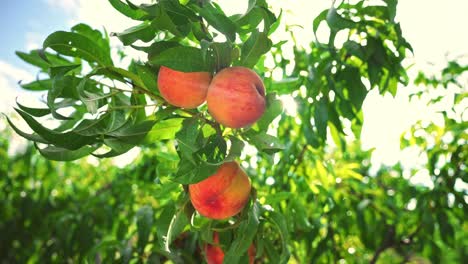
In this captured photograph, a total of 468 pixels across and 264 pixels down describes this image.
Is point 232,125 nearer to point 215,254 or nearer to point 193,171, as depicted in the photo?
point 193,171

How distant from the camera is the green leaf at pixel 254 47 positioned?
71 centimetres

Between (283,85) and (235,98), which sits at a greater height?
(235,98)

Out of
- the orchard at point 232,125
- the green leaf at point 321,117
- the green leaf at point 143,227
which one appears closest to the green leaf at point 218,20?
the orchard at point 232,125

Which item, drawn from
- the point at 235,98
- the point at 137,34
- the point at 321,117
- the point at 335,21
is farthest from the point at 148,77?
the point at 321,117

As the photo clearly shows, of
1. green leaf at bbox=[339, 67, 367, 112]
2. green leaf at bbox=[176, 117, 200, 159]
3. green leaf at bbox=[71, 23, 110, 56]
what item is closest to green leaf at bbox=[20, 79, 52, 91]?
green leaf at bbox=[71, 23, 110, 56]

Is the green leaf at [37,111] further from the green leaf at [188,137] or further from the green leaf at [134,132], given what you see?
the green leaf at [188,137]

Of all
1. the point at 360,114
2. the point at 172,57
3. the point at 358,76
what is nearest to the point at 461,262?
the point at 360,114

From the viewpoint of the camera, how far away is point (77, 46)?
2.59ft

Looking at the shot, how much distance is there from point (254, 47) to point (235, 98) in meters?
0.10

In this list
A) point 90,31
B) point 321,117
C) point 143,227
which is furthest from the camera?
point 143,227

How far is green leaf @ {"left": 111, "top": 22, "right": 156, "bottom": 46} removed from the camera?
28.9 inches

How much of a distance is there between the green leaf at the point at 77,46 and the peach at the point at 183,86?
5.4 inches

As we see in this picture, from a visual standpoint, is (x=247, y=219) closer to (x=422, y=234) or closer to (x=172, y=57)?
(x=172, y=57)

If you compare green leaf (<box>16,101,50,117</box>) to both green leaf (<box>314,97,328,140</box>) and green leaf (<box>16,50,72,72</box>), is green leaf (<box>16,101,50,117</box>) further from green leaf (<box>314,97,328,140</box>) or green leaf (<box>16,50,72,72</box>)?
green leaf (<box>314,97,328,140</box>)
